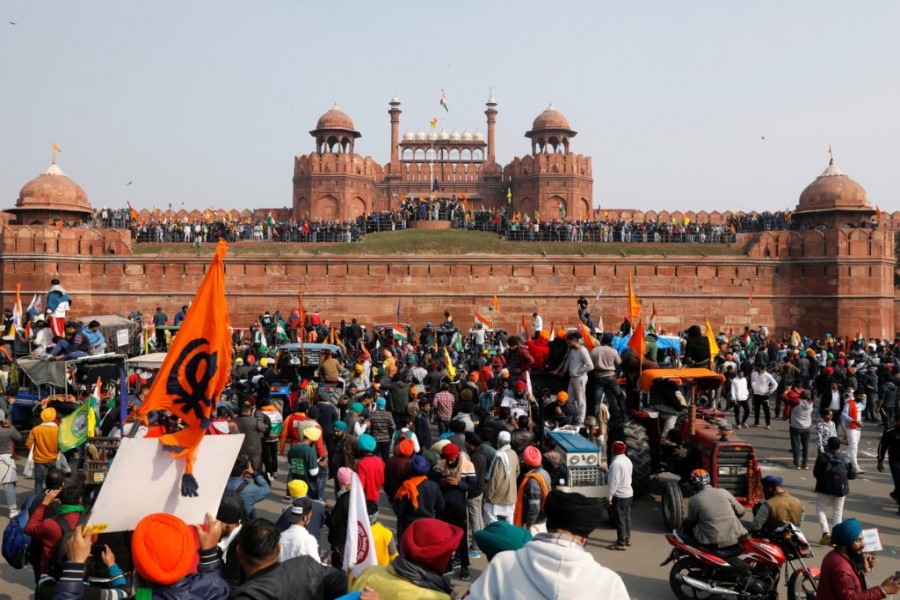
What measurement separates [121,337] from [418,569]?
47.8ft

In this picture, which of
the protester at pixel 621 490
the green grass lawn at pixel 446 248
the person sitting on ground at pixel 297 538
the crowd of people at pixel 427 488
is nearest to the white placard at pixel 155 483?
the crowd of people at pixel 427 488

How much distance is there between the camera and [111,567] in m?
4.40

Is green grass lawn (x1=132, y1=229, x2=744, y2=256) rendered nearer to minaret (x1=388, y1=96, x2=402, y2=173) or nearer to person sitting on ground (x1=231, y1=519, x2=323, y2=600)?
minaret (x1=388, y1=96, x2=402, y2=173)

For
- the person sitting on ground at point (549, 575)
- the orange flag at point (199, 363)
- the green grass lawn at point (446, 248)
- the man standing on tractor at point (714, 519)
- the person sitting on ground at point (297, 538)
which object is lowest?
the man standing on tractor at point (714, 519)

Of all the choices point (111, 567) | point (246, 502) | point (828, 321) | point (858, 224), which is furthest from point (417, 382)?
point (858, 224)

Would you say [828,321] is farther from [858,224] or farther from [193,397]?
[193,397]

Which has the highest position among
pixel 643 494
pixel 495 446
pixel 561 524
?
pixel 561 524

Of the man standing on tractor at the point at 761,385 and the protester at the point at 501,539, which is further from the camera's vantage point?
the man standing on tractor at the point at 761,385

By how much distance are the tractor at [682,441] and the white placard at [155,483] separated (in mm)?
4729

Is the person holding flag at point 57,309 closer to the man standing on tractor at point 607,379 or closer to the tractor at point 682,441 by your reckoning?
the man standing on tractor at point 607,379

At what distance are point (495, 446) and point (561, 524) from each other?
521 centimetres

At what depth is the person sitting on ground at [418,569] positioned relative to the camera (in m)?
3.55

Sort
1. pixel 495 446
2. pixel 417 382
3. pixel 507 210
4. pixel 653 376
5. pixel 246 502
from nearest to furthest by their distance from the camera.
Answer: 1. pixel 246 502
2. pixel 495 446
3. pixel 653 376
4. pixel 417 382
5. pixel 507 210

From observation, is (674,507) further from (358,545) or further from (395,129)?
(395,129)
